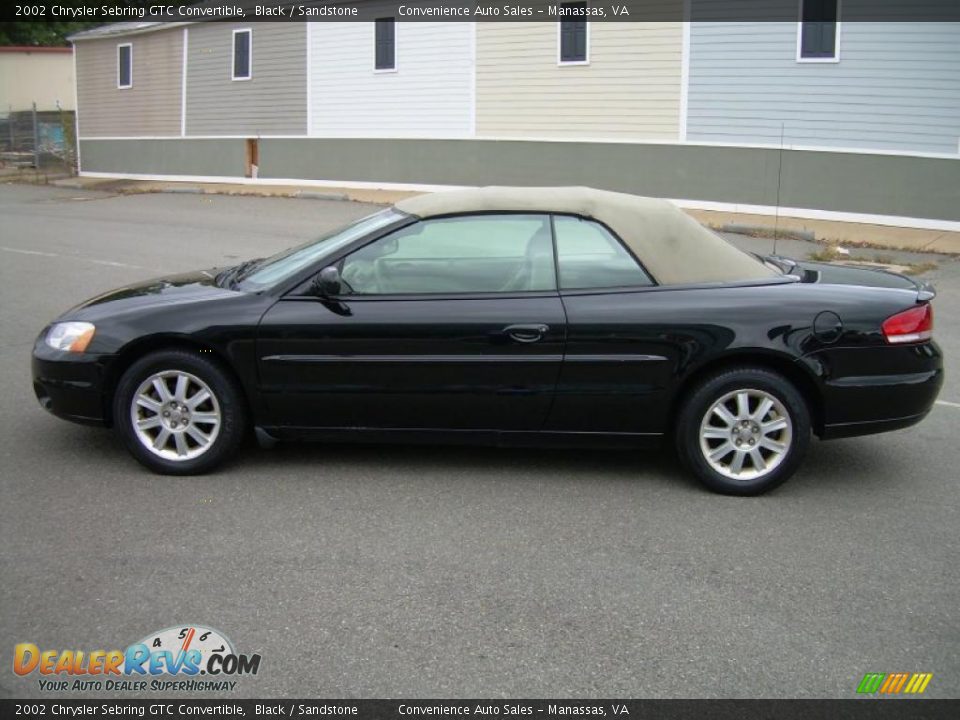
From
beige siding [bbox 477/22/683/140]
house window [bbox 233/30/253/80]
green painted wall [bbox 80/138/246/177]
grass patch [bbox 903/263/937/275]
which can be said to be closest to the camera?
grass patch [bbox 903/263/937/275]

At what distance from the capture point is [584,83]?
878 inches

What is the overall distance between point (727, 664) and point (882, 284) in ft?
8.96

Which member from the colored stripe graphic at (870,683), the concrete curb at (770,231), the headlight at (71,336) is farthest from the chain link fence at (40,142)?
the colored stripe graphic at (870,683)

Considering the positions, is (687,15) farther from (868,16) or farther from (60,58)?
(60,58)

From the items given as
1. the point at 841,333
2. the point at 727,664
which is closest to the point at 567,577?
the point at 727,664

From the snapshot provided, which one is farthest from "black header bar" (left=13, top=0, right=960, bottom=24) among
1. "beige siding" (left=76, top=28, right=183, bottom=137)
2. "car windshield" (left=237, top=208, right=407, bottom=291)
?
"car windshield" (left=237, top=208, right=407, bottom=291)

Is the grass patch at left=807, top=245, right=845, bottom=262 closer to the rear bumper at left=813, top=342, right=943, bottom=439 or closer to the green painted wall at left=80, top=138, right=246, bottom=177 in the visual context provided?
the rear bumper at left=813, top=342, right=943, bottom=439

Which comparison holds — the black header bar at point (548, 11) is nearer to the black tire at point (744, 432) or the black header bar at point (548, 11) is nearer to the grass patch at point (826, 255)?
the grass patch at point (826, 255)

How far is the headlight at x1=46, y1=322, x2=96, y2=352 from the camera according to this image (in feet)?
17.9

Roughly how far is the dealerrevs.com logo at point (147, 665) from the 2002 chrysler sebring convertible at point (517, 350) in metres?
1.79

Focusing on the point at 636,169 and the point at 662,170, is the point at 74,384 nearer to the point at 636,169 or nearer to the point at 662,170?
the point at 662,170

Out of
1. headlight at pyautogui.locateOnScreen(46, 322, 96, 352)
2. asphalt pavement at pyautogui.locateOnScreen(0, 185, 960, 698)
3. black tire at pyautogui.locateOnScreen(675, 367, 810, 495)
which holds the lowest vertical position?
asphalt pavement at pyautogui.locateOnScreen(0, 185, 960, 698)

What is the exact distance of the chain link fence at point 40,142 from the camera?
33.8m

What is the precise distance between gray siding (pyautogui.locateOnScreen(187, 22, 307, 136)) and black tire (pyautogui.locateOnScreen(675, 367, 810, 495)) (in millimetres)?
23555
